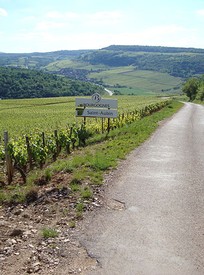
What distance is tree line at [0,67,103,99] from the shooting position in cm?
14212

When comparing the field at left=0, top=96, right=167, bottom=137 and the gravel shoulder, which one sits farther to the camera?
the field at left=0, top=96, right=167, bottom=137

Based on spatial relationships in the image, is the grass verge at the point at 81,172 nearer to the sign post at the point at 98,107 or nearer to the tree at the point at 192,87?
the sign post at the point at 98,107

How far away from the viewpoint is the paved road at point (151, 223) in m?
6.12

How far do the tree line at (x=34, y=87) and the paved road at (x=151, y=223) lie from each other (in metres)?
133

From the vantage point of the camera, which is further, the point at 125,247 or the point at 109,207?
the point at 109,207

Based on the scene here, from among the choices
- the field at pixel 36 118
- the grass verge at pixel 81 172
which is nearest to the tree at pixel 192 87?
the field at pixel 36 118

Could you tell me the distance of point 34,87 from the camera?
493 ft

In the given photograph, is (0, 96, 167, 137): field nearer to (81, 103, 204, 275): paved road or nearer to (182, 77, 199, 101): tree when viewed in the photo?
(81, 103, 204, 275): paved road

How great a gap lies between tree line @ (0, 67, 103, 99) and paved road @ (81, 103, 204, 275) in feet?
437

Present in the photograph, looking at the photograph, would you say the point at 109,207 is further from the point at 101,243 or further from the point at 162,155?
the point at 162,155

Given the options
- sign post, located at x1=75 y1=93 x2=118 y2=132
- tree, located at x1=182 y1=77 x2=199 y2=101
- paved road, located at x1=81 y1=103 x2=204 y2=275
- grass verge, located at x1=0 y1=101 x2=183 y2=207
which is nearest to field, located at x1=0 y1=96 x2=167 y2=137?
sign post, located at x1=75 y1=93 x2=118 y2=132

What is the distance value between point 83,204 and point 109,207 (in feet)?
2.36

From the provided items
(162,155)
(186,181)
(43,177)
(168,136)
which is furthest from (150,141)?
(43,177)

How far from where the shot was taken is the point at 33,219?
820cm
